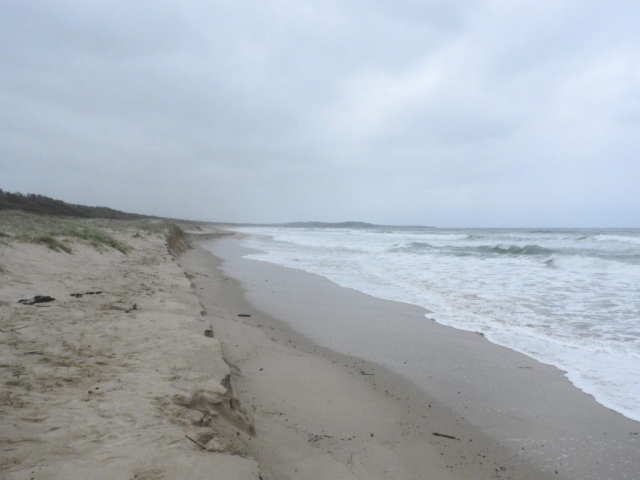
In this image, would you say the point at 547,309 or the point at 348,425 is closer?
the point at 348,425

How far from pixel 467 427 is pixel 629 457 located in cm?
109

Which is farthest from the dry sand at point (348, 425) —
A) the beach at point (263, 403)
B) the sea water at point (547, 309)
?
the sea water at point (547, 309)

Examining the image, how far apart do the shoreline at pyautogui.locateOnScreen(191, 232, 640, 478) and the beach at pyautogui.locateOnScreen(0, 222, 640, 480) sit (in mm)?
15

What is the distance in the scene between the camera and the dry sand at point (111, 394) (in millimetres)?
1795

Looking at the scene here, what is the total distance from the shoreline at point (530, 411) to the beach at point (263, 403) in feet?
0.05

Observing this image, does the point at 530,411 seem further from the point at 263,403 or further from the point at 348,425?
the point at 263,403

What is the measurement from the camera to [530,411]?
3.32 meters

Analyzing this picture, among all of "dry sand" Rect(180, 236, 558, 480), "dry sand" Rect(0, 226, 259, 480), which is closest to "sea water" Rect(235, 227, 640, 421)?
"dry sand" Rect(180, 236, 558, 480)

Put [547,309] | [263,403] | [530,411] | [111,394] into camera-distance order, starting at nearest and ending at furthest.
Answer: [111,394], [263,403], [530,411], [547,309]

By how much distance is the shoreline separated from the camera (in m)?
2.68

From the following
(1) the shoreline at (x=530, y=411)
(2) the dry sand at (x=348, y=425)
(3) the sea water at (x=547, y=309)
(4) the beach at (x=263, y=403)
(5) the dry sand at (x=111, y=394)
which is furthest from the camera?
(3) the sea water at (x=547, y=309)

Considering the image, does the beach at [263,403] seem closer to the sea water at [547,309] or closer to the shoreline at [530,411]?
the shoreline at [530,411]

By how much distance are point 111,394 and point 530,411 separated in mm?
3381

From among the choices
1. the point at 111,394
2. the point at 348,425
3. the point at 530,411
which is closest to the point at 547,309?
the point at 530,411
